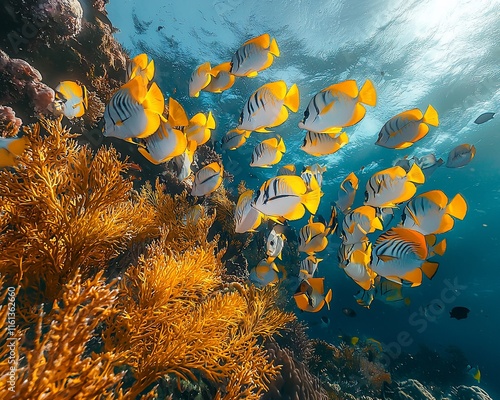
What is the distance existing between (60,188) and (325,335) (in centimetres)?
4585

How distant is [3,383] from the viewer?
4.31ft

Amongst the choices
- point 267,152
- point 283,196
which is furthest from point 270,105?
point 267,152

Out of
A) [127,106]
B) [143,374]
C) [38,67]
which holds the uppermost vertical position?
[38,67]

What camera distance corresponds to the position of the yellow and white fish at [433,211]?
3.40m

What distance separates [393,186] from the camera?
3678 millimetres

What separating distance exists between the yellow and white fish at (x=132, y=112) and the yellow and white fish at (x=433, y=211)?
122 inches

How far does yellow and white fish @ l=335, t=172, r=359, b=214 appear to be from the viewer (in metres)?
5.46

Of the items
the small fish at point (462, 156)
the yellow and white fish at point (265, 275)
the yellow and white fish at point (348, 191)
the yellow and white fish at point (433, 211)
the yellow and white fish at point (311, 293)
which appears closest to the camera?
the yellow and white fish at point (433, 211)

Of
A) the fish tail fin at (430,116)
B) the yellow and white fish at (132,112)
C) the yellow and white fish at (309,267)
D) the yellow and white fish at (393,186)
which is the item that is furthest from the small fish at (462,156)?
the yellow and white fish at (132,112)

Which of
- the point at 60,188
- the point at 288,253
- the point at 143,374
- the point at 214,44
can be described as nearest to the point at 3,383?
the point at 143,374

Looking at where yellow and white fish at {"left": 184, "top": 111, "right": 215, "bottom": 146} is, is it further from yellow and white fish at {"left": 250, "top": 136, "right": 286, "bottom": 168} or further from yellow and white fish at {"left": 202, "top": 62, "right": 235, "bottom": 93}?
yellow and white fish at {"left": 202, "top": 62, "right": 235, "bottom": 93}

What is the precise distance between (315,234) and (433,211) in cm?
201

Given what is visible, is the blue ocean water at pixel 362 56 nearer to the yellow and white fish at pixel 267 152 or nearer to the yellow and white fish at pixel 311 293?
the yellow and white fish at pixel 267 152

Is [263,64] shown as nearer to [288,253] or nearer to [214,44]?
[288,253]
